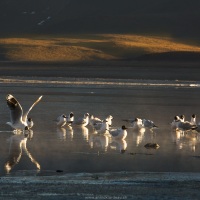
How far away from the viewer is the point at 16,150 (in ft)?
63.5

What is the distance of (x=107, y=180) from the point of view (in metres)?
15.2

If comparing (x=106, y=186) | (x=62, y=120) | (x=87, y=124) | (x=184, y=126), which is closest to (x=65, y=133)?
(x=62, y=120)

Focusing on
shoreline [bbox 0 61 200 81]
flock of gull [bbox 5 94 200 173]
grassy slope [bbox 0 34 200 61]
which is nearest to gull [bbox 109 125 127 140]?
flock of gull [bbox 5 94 200 173]

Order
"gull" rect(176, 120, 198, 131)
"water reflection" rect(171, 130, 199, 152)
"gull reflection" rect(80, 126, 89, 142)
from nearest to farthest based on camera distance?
"water reflection" rect(171, 130, 199, 152), "gull reflection" rect(80, 126, 89, 142), "gull" rect(176, 120, 198, 131)

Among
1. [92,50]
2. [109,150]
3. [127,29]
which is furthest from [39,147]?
[127,29]

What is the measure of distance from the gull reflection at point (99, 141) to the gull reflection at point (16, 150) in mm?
1622

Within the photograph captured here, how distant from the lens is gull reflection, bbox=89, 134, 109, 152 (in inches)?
808

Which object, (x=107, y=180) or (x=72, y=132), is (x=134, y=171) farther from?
(x=72, y=132)

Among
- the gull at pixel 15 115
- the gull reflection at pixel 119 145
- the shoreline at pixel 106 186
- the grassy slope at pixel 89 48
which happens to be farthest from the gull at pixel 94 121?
the grassy slope at pixel 89 48

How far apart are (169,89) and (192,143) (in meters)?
23.9

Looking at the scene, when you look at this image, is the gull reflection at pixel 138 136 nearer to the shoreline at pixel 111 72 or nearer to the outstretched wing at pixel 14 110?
the outstretched wing at pixel 14 110

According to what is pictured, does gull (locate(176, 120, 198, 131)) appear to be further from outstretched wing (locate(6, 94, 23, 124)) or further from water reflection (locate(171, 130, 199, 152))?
outstretched wing (locate(6, 94, 23, 124))

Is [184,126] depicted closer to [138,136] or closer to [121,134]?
[138,136]

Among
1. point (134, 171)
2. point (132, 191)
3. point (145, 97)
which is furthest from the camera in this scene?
point (145, 97)
